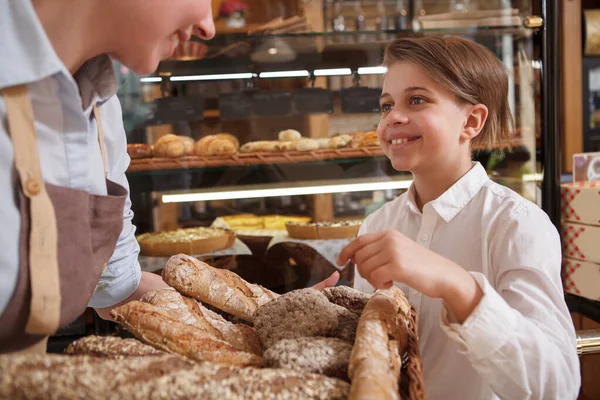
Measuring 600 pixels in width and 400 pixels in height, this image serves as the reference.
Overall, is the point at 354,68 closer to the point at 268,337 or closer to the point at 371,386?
the point at 268,337

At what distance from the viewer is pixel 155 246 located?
2307mm

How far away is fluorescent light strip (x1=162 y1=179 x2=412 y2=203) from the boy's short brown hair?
42.0 inches

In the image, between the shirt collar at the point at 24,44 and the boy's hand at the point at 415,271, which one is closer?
the shirt collar at the point at 24,44

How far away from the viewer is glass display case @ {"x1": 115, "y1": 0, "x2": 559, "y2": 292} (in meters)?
2.33

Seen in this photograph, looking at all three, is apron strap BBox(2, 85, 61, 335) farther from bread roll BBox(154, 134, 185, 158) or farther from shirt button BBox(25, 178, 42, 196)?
bread roll BBox(154, 134, 185, 158)

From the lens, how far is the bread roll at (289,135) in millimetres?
2418

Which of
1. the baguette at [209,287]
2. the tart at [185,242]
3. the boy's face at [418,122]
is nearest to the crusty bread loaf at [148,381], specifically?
the baguette at [209,287]

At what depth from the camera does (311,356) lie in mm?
712

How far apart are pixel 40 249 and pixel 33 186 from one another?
0.08 m

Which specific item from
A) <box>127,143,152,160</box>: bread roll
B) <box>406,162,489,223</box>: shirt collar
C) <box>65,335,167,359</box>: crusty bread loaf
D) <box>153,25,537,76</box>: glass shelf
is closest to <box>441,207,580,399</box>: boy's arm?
<box>406,162,489,223</box>: shirt collar

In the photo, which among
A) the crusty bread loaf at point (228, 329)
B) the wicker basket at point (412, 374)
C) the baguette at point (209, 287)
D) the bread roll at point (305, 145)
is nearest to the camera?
the wicker basket at point (412, 374)

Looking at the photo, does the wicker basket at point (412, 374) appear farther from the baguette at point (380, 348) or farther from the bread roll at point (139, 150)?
the bread roll at point (139, 150)

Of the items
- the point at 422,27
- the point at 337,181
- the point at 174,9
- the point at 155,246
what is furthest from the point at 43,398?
the point at 422,27

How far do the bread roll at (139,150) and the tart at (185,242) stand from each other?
1.04 ft
